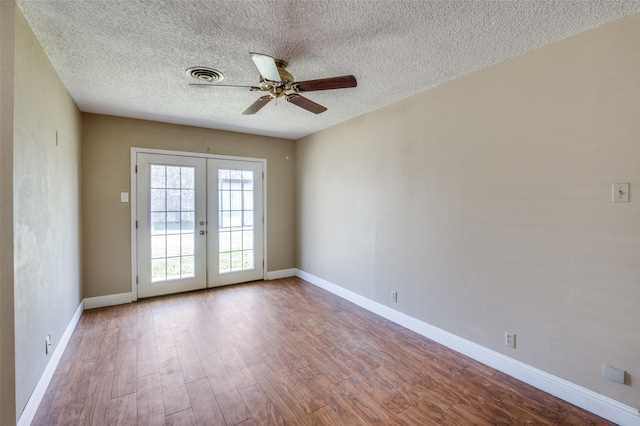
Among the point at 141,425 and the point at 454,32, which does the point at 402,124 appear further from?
the point at 141,425

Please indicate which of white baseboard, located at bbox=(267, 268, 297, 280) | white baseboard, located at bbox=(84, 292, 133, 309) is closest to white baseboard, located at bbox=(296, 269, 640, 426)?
white baseboard, located at bbox=(267, 268, 297, 280)

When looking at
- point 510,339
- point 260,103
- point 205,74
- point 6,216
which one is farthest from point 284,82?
point 510,339

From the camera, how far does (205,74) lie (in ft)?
8.51

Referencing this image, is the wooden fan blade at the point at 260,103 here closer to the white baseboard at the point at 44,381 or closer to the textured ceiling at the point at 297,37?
the textured ceiling at the point at 297,37

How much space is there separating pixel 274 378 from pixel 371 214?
7.27 ft

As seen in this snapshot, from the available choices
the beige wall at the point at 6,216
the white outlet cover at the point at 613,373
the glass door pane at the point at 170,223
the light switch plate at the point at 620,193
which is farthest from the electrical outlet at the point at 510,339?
the glass door pane at the point at 170,223

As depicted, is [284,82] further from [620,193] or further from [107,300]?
[107,300]

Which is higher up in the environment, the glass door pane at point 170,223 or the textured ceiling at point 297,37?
the textured ceiling at point 297,37

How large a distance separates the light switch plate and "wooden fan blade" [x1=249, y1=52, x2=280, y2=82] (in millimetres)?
2374

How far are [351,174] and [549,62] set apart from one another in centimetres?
240

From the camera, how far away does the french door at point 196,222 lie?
411 centimetres

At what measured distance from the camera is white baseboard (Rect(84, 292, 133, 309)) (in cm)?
375

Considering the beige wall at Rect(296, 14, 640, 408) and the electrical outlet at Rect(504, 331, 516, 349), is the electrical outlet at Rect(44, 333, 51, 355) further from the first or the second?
the electrical outlet at Rect(504, 331, 516, 349)

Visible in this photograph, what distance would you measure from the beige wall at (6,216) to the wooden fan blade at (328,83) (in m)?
1.69
